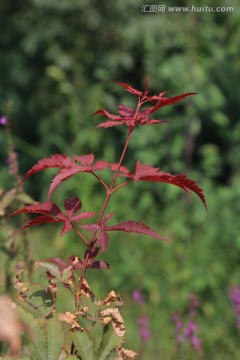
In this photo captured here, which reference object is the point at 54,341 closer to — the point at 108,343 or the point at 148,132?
the point at 108,343

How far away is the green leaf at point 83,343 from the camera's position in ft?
4.50

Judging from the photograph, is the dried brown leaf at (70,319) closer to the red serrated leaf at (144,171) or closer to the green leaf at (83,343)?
the green leaf at (83,343)

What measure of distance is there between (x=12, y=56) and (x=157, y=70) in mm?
1970

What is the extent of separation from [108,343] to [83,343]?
0.05m

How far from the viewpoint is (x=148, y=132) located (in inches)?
208

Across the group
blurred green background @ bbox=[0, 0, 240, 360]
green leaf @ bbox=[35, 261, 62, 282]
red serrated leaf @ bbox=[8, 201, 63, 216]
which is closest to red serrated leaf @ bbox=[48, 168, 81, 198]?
red serrated leaf @ bbox=[8, 201, 63, 216]

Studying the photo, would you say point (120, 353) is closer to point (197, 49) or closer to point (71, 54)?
point (197, 49)

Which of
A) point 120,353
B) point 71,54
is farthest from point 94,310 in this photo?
point 71,54

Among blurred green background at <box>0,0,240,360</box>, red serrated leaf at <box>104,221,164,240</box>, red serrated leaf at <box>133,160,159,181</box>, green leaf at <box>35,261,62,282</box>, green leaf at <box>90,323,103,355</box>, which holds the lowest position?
blurred green background at <box>0,0,240,360</box>

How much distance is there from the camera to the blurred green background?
447 centimetres

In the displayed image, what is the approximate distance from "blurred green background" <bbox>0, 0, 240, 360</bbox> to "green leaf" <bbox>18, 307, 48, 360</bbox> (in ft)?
5.83

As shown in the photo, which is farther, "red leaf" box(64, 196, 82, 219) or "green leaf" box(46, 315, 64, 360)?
"red leaf" box(64, 196, 82, 219)

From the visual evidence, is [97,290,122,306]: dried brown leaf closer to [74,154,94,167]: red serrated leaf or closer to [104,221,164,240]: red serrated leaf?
[104,221,164,240]: red serrated leaf

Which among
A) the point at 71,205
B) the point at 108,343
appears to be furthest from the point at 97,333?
the point at 71,205
